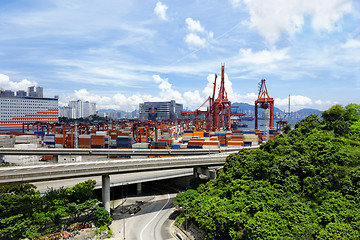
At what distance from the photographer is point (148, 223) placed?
77.2ft

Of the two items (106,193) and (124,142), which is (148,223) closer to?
(106,193)

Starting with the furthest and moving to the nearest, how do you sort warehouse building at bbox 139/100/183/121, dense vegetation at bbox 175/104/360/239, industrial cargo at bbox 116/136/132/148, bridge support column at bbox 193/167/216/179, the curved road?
1. warehouse building at bbox 139/100/183/121
2. industrial cargo at bbox 116/136/132/148
3. bridge support column at bbox 193/167/216/179
4. the curved road
5. dense vegetation at bbox 175/104/360/239

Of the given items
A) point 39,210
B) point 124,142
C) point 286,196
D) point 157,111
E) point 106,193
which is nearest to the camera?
point 286,196

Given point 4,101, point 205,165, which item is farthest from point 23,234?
point 4,101

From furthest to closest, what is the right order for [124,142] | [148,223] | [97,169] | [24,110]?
[24,110] < [124,142] < [148,223] < [97,169]

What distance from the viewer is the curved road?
68.9 feet

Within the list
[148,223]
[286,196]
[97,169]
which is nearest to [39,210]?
[97,169]

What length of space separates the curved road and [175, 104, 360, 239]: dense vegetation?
7.23ft

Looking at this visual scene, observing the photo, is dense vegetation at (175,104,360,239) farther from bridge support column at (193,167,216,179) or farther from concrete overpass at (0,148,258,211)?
concrete overpass at (0,148,258,211)

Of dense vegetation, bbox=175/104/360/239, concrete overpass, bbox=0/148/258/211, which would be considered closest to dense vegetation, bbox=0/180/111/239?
concrete overpass, bbox=0/148/258/211

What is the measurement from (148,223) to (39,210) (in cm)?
1023

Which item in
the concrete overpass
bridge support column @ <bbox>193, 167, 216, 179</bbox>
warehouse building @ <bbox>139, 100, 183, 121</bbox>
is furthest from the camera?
warehouse building @ <bbox>139, 100, 183, 121</bbox>

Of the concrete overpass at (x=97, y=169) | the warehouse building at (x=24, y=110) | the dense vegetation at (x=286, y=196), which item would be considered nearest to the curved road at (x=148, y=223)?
the dense vegetation at (x=286, y=196)

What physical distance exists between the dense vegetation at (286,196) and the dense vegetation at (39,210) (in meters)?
9.65
